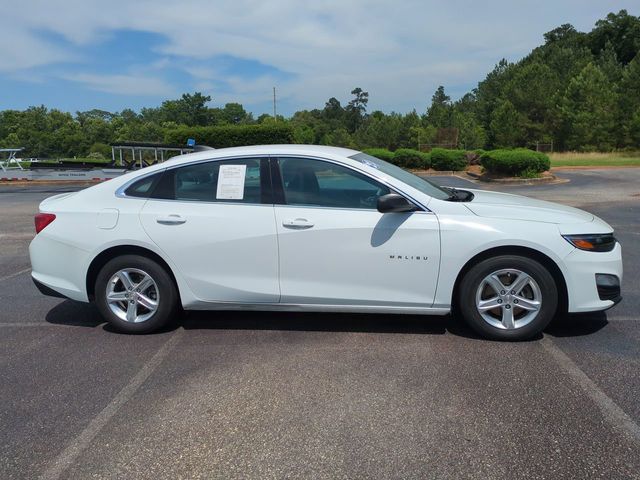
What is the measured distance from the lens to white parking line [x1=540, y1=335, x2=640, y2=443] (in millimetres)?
2926

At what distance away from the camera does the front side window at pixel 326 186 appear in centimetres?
429

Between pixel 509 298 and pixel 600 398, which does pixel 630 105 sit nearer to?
pixel 509 298

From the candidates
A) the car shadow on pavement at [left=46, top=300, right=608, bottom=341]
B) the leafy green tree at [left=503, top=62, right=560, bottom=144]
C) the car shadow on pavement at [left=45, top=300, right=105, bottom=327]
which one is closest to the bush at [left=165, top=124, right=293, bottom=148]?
the leafy green tree at [left=503, top=62, right=560, bottom=144]

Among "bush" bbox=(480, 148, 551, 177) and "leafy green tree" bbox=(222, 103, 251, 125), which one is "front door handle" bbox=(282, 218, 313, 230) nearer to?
"bush" bbox=(480, 148, 551, 177)

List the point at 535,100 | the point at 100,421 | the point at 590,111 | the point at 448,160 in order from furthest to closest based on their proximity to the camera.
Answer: the point at 535,100
the point at 590,111
the point at 448,160
the point at 100,421

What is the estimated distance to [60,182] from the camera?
24.6 metres

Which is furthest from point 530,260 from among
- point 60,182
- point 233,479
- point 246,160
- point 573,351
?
point 60,182

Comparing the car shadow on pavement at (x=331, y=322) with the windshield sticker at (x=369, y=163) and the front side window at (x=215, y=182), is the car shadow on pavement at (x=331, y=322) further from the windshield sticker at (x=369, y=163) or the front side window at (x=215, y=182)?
the windshield sticker at (x=369, y=163)

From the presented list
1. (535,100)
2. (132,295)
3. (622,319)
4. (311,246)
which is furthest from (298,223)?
(535,100)

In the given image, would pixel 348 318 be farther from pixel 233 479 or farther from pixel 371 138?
pixel 371 138

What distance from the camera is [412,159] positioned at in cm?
2958

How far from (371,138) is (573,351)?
2111 inches

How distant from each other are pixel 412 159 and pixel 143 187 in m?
26.2

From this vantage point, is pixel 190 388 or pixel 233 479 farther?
pixel 190 388
